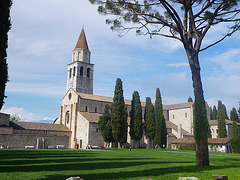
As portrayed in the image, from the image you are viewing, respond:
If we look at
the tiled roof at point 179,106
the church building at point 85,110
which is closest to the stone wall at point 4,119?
the church building at point 85,110

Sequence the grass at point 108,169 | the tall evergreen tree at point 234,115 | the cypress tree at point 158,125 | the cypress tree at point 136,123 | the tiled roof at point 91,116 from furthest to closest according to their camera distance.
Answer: the tall evergreen tree at point 234,115
the tiled roof at point 91,116
the cypress tree at point 158,125
the cypress tree at point 136,123
the grass at point 108,169

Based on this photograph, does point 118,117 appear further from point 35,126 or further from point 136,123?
point 35,126

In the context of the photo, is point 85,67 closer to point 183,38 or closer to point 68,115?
point 68,115

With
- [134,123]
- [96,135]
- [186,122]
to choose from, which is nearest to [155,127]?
[134,123]

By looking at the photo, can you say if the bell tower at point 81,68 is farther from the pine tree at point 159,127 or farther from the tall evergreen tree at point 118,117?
the pine tree at point 159,127

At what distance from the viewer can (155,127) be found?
4109cm

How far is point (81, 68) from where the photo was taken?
6069 cm

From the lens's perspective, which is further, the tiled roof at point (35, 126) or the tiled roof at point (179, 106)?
the tiled roof at point (179, 106)

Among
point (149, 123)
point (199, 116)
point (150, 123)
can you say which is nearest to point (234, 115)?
point (150, 123)

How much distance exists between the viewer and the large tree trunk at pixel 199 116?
39.7 ft

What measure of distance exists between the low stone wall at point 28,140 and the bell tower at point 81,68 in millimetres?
21977

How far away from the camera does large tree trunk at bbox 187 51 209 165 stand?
12.1m

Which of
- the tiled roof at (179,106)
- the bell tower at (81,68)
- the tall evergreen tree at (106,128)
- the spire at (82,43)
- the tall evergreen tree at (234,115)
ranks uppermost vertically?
the spire at (82,43)

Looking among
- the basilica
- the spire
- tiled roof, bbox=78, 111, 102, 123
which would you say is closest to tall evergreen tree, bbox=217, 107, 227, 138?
the basilica
